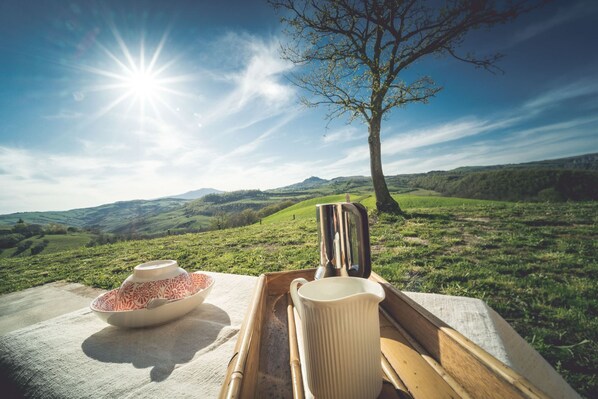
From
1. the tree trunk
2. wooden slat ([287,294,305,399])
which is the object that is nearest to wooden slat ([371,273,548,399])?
wooden slat ([287,294,305,399])

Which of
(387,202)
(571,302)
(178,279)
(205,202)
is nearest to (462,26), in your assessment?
(387,202)

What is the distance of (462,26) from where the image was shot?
8812 mm

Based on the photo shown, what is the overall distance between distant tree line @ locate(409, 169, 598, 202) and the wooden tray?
2701cm

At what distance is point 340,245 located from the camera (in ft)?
4.48

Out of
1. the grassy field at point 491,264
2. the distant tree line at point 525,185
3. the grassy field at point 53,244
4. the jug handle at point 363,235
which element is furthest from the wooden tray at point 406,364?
the grassy field at point 53,244

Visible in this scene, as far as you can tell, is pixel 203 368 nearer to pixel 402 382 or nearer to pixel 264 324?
pixel 264 324

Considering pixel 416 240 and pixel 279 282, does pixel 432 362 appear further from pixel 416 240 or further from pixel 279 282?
pixel 416 240

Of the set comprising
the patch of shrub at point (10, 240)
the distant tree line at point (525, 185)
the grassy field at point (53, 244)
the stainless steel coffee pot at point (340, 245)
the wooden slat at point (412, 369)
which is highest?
the stainless steel coffee pot at point (340, 245)

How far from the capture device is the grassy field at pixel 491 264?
243 cm

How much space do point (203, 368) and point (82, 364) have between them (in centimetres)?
51

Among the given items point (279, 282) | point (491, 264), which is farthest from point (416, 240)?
point (279, 282)

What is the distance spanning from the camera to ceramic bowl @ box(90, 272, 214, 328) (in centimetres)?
117

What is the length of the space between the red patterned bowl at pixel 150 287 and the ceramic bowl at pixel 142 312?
1.7 inches

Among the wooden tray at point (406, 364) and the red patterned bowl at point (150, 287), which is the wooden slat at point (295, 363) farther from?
the red patterned bowl at point (150, 287)
